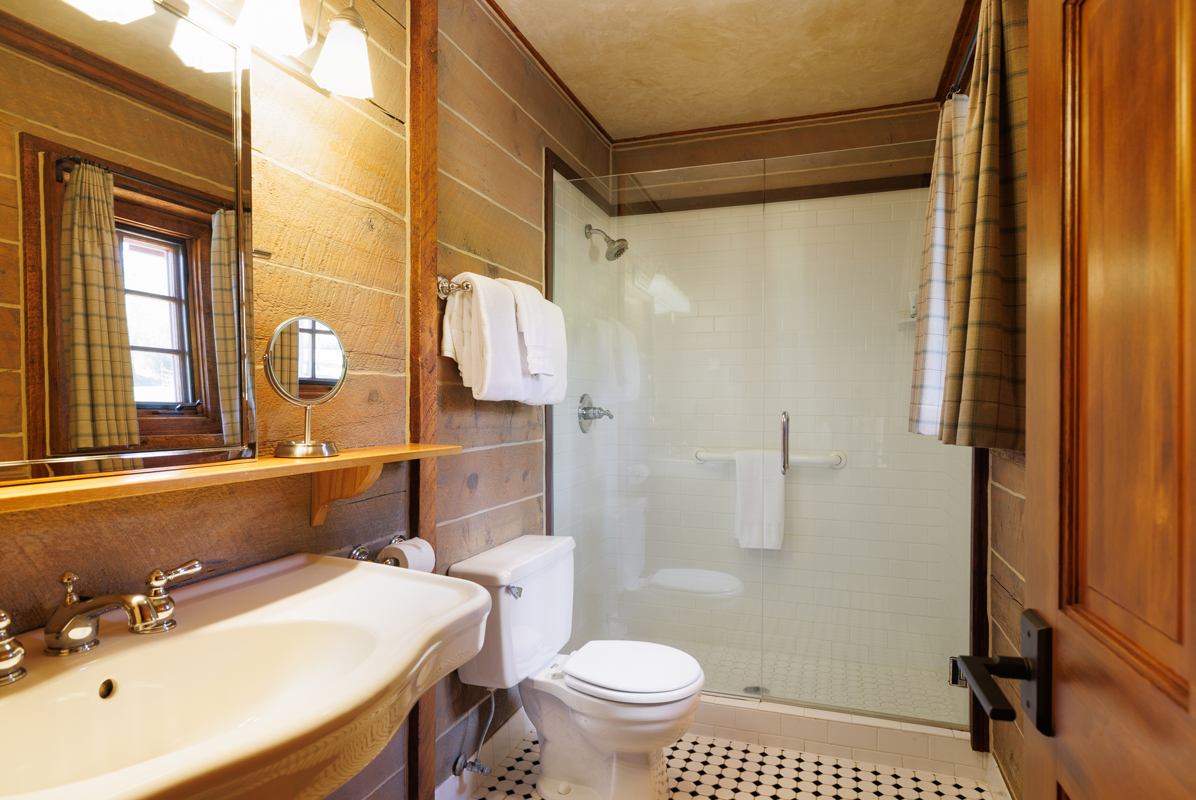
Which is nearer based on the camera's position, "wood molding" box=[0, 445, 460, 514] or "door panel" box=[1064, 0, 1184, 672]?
"door panel" box=[1064, 0, 1184, 672]

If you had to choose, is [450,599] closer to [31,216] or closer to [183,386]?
[183,386]

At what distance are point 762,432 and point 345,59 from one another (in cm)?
183

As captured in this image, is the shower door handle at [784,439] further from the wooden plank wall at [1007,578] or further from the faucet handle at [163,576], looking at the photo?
the faucet handle at [163,576]

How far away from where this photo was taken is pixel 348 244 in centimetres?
137

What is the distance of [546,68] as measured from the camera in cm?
232

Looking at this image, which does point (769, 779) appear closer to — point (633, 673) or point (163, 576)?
point (633, 673)

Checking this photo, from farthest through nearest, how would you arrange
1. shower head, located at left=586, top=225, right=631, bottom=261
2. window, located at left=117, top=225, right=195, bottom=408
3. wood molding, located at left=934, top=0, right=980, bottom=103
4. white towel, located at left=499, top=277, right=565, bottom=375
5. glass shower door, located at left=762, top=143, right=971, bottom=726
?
shower head, located at left=586, top=225, right=631, bottom=261 → glass shower door, located at left=762, top=143, right=971, bottom=726 → wood molding, located at left=934, top=0, right=980, bottom=103 → white towel, located at left=499, top=277, right=565, bottom=375 → window, located at left=117, top=225, right=195, bottom=408

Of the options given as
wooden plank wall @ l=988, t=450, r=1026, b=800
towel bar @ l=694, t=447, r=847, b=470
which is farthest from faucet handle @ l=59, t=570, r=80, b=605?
towel bar @ l=694, t=447, r=847, b=470

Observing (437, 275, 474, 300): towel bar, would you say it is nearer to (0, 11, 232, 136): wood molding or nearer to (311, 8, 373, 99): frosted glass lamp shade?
(311, 8, 373, 99): frosted glass lamp shade

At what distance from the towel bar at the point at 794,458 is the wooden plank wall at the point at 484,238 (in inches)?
25.5

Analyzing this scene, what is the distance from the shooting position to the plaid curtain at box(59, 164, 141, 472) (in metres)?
0.85

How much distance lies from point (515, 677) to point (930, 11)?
7.92 ft

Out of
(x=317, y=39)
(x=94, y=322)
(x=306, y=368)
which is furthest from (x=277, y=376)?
(x=317, y=39)

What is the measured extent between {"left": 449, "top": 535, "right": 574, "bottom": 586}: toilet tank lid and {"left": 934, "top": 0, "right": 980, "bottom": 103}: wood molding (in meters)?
2.09
